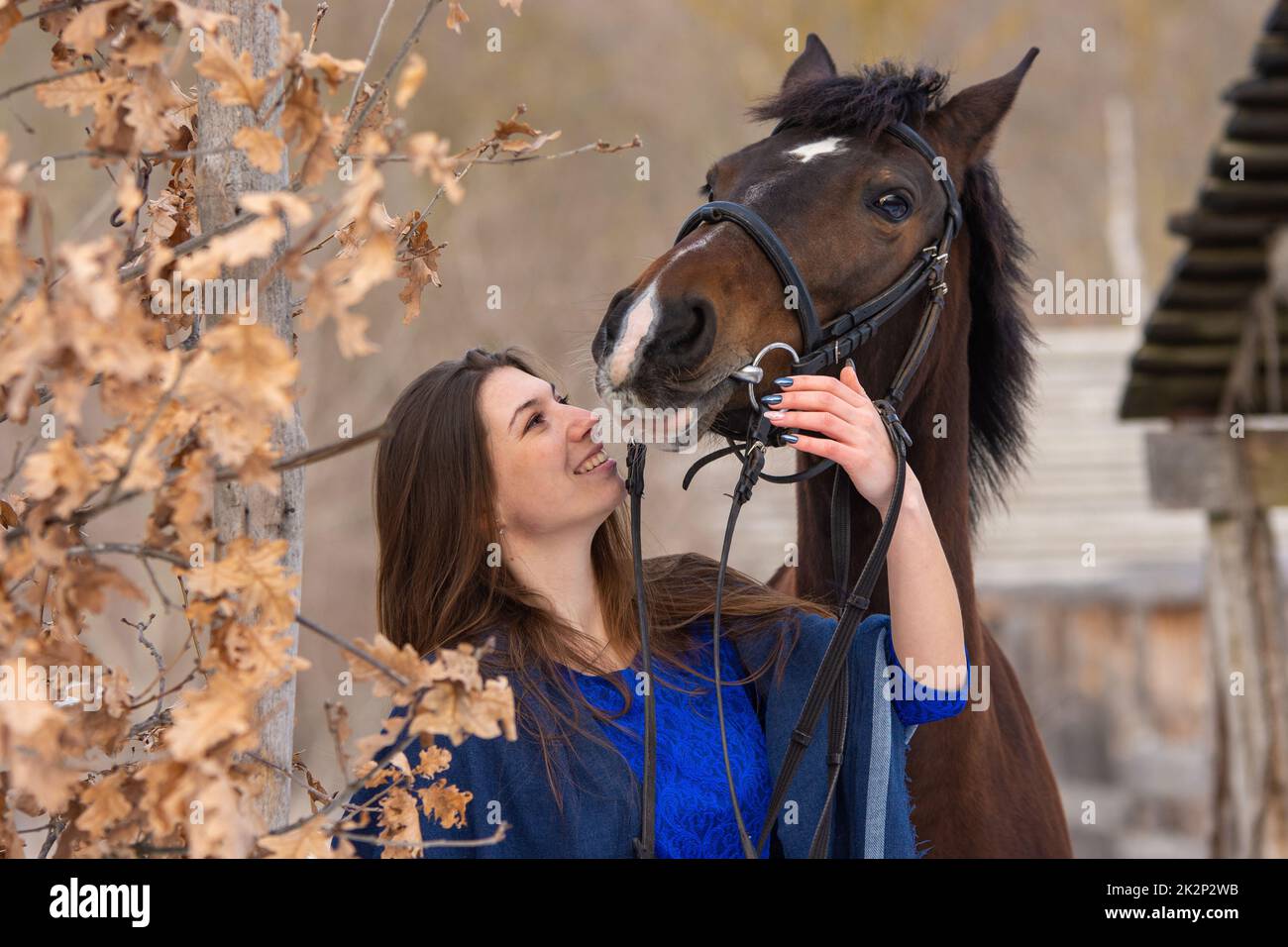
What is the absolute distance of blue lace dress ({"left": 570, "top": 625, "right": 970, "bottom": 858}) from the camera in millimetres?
2262

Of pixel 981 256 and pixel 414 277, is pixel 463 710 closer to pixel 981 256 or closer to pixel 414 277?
pixel 414 277

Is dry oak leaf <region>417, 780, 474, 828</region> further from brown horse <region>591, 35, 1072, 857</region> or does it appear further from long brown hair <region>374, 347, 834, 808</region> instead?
brown horse <region>591, 35, 1072, 857</region>

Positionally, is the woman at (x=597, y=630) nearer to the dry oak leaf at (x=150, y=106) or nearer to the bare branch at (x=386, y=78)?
the bare branch at (x=386, y=78)

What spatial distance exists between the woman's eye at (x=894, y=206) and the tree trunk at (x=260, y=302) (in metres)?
1.21

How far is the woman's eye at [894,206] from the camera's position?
8.90 ft

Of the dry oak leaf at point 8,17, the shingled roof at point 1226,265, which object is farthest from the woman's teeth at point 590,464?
the shingled roof at point 1226,265

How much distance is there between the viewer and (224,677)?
1.59 meters

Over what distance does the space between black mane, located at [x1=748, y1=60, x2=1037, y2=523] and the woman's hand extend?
0.79m

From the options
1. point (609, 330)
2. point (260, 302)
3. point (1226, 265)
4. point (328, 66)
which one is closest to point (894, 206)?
point (609, 330)

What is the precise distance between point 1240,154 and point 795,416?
3631mm
